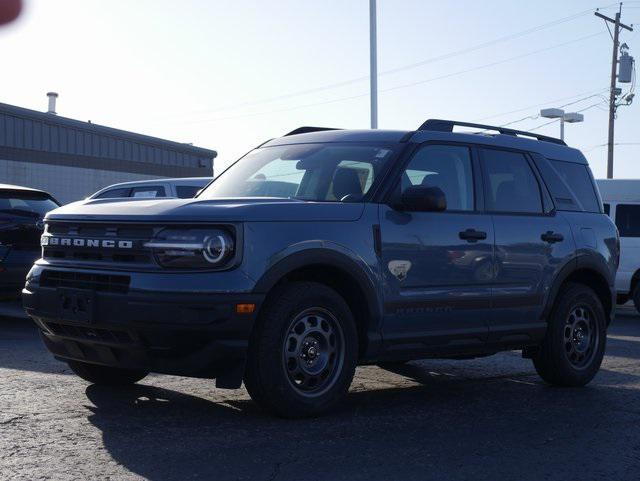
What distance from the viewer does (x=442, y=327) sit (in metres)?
6.61

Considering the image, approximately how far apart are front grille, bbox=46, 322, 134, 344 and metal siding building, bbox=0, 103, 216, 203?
986 inches

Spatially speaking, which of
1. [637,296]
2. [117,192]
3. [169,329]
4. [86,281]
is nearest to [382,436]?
[169,329]

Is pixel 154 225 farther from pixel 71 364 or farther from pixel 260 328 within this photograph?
pixel 71 364

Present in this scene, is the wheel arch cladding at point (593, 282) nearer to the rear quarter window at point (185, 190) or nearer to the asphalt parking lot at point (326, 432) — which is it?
the asphalt parking lot at point (326, 432)

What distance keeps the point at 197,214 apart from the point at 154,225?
0.25 metres

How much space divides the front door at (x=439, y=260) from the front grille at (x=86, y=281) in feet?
5.48

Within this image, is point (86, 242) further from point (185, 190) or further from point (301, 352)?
point (185, 190)

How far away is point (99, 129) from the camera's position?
1348 inches

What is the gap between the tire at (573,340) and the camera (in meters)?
7.64

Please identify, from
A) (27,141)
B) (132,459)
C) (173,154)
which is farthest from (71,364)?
(173,154)

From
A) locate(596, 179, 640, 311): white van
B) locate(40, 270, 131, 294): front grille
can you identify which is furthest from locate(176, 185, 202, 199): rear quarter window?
locate(596, 179, 640, 311): white van

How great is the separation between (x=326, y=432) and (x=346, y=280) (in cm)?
102

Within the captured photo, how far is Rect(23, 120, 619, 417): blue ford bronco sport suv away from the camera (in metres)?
5.49

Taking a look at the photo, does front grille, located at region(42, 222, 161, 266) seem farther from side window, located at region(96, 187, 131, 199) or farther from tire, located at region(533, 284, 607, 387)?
side window, located at region(96, 187, 131, 199)
